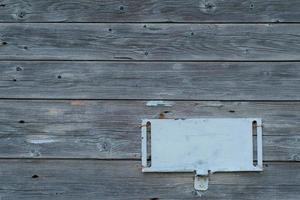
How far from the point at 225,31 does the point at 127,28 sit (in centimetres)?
37

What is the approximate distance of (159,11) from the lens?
6.80 feet

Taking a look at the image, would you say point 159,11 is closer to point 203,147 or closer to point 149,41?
point 149,41

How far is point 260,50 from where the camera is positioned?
81.0 inches

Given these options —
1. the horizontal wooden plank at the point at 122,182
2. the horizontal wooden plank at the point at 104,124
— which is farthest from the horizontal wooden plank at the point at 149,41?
the horizontal wooden plank at the point at 122,182

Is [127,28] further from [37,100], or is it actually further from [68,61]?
[37,100]

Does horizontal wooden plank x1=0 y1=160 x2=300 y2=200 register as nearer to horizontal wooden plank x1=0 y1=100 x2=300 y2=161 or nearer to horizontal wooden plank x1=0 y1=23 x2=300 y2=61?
horizontal wooden plank x1=0 y1=100 x2=300 y2=161

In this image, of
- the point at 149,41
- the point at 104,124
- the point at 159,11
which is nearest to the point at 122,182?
the point at 104,124

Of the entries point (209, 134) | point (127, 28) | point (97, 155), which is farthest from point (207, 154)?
point (127, 28)

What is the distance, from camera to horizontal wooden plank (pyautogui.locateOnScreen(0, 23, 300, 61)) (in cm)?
206

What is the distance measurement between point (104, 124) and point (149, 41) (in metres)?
0.36

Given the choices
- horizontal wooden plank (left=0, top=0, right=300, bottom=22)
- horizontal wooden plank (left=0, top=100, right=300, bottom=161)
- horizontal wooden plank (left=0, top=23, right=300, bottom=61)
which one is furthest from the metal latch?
horizontal wooden plank (left=0, top=0, right=300, bottom=22)

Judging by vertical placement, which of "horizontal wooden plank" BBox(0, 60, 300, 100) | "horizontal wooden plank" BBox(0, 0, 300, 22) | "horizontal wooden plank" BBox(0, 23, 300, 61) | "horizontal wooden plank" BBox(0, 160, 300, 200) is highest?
"horizontal wooden plank" BBox(0, 0, 300, 22)

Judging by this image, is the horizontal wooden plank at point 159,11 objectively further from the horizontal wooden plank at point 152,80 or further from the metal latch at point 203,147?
the metal latch at point 203,147

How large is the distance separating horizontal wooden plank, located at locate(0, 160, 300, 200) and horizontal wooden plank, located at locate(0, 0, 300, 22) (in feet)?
1.81
